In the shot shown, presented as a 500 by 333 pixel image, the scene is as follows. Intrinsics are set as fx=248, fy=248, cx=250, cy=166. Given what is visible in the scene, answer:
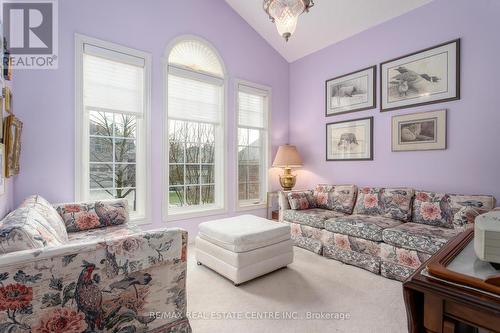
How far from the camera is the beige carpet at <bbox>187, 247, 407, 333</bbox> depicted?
180 centimetres

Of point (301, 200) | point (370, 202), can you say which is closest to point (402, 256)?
point (370, 202)

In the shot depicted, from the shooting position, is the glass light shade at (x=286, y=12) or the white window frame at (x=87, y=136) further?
the white window frame at (x=87, y=136)

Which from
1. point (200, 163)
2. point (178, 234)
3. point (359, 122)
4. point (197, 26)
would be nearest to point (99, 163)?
point (200, 163)

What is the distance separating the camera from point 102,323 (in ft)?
4.28

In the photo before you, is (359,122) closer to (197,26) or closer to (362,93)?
(362,93)

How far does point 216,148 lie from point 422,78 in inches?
118

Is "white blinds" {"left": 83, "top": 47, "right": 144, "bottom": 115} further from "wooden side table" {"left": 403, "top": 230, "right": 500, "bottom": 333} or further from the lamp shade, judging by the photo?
"wooden side table" {"left": 403, "top": 230, "right": 500, "bottom": 333}

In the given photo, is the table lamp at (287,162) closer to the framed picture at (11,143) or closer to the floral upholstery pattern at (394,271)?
the floral upholstery pattern at (394,271)

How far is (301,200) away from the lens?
3721 mm

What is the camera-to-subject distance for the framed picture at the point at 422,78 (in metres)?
2.92

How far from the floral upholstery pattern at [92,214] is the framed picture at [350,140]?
3.20 m

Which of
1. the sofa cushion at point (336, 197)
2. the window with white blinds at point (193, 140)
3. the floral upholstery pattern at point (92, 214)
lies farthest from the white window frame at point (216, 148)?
the sofa cushion at point (336, 197)

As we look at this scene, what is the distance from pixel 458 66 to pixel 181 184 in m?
3.82

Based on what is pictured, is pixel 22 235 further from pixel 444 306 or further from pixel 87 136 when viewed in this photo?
pixel 87 136
